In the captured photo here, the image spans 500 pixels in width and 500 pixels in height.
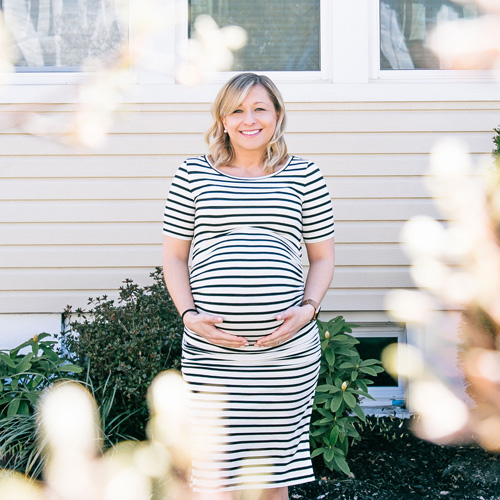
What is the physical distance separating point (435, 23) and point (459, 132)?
779 mm

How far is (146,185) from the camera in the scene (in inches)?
156

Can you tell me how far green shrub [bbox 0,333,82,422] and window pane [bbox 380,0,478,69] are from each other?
9.06 feet

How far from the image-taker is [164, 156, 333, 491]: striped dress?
2109mm

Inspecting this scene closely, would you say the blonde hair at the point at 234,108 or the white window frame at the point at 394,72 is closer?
the blonde hair at the point at 234,108

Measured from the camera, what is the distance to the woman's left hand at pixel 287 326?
2.08 metres

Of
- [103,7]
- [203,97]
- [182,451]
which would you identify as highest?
[103,7]

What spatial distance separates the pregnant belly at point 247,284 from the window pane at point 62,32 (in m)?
2.47

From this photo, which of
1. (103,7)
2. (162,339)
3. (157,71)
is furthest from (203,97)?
(162,339)

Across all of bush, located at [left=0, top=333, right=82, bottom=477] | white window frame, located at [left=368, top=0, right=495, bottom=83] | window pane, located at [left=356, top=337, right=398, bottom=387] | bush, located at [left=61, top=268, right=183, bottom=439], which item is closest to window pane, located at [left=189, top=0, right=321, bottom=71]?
white window frame, located at [left=368, top=0, right=495, bottom=83]

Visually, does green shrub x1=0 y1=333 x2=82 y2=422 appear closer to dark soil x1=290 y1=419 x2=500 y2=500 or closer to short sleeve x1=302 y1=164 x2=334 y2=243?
dark soil x1=290 y1=419 x2=500 y2=500

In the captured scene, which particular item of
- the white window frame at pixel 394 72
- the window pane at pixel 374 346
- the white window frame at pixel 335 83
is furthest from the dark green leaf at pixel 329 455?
the white window frame at pixel 394 72

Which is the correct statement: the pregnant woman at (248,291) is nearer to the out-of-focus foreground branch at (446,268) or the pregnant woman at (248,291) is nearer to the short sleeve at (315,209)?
the short sleeve at (315,209)

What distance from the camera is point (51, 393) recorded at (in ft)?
10.1

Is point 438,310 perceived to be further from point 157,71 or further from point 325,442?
point 157,71
